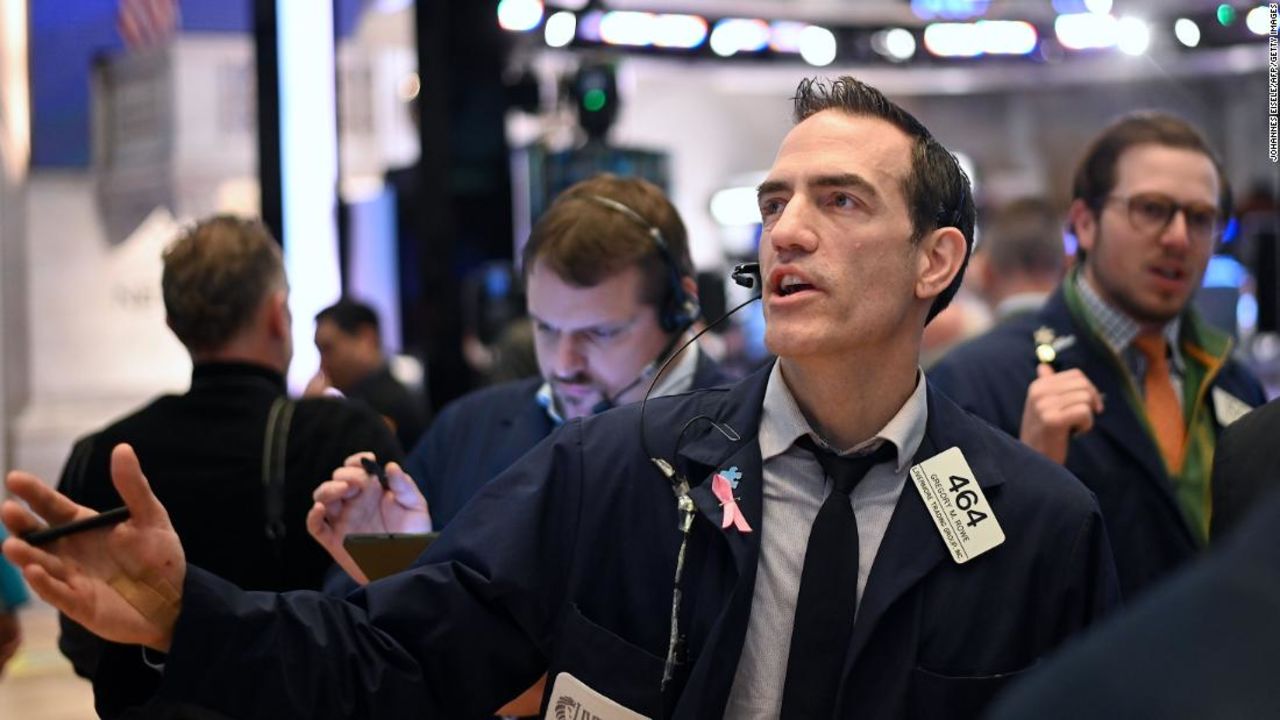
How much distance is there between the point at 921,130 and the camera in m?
2.11

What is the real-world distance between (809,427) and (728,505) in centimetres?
18

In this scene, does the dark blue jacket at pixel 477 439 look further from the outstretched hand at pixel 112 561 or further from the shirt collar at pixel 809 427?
the outstretched hand at pixel 112 561

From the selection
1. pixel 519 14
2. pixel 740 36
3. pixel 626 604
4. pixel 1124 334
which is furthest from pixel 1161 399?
pixel 740 36

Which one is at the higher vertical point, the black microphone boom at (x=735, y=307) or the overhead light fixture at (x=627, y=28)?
the overhead light fixture at (x=627, y=28)

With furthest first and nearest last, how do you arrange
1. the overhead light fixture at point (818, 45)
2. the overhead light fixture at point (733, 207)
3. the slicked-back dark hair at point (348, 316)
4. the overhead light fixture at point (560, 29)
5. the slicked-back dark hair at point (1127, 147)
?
the overhead light fixture at point (733, 207)
the overhead light fixture at point (818, 45)
the overhead light fixture at point (560, 29)
the slicked-back dark hair at point (348, 316)
the slicked-back dark hair at point (1127, 147)

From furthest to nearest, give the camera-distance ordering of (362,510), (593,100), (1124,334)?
(593,100) → (1124,334) → (362,510)

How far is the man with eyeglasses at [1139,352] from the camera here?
2.83 meters

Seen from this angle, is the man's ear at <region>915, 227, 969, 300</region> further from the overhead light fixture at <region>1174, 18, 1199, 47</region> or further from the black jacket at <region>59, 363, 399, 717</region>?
the overhead light fixture at <region>1174, 18, 1199, 47</region>

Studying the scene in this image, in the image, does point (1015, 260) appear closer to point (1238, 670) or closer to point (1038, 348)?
point (1038, 348)

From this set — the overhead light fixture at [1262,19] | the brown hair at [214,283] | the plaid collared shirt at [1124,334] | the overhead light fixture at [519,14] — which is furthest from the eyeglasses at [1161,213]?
the overhead light fixture at [519,14]

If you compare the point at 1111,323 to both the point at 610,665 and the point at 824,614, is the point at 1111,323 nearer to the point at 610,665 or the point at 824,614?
the point at 824,614

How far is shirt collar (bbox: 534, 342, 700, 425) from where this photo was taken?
2.86 metres

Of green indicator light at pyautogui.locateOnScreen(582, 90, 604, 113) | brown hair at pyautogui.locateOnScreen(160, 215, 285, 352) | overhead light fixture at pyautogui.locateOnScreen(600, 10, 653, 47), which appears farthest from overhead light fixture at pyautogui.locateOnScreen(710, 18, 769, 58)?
brown hair at pyautogui.locateOnScreen(160, 215, 285, 352)

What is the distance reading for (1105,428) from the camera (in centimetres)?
288
